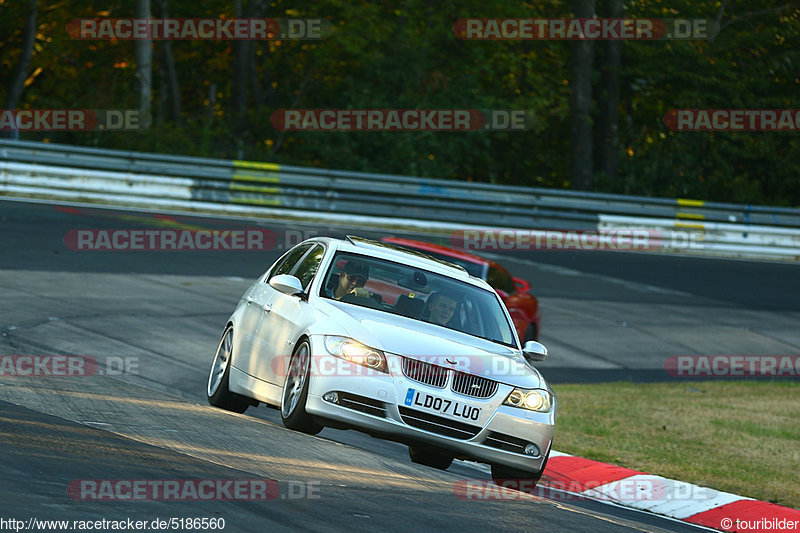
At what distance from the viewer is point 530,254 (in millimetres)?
25422

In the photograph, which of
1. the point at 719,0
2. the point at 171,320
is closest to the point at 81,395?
the point at 171,320

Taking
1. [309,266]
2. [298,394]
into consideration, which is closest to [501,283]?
[309,266]

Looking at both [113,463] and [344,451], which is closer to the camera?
[113,463]

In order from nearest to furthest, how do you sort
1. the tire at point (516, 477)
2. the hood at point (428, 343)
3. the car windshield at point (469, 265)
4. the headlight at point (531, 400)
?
the hood at point (428, 343)
the headlight at point (531, 400)
the tire at point (516, 477)
the car windshield at point (469, 265)

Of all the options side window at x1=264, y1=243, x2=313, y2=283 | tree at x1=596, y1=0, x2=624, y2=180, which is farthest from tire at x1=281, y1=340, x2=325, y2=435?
tree at x1=596, y1=0, x2=624, y2=180

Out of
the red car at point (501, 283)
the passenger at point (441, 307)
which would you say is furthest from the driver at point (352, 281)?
the red car at point (501, 283)

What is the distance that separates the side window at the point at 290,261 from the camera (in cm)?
1043

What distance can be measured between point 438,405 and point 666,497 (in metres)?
2.42

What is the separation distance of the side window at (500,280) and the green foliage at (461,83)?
15989 mm

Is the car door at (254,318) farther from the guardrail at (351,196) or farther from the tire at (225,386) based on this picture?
the guardrail at (351,196)

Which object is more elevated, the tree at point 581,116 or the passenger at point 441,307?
the tree at point 581,116

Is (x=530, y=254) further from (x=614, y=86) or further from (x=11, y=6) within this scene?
(x=11, y=6)

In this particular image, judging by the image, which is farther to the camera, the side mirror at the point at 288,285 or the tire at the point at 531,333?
the tire at the point at 531,333

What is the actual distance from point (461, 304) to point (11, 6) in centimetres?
3037
